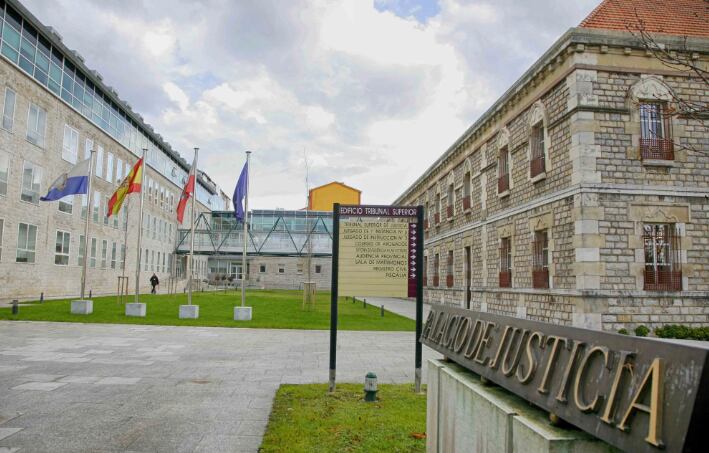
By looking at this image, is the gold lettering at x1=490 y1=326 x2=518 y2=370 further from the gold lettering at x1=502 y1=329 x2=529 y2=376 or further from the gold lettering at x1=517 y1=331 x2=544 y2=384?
the gold lettering at x1=517 y1=331 x2=544 y2=384

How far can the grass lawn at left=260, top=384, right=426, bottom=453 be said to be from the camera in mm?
5301

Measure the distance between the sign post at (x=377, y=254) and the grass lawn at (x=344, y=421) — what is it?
1.06 m

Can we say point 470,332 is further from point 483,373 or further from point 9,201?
point 9,201

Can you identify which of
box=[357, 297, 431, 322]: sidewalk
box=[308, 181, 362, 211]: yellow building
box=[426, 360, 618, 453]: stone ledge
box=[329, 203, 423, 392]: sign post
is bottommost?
box=[357, 297, 431, 322]: sidewalk

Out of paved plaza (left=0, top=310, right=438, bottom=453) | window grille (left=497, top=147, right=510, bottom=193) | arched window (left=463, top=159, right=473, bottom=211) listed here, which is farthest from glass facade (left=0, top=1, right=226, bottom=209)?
window grille (left=497, top=147, right=510, bottom=193)

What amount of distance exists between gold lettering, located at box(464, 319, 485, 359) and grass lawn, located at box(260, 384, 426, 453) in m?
1.74

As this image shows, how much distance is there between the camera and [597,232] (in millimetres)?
15688

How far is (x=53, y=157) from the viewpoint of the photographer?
31.8 meters

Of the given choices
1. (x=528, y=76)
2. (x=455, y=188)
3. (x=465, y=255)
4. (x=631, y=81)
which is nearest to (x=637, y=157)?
(x=631, y=81)

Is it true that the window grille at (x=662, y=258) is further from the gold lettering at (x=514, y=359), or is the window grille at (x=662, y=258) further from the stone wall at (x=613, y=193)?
the gold lettering at (x=514, y=359)

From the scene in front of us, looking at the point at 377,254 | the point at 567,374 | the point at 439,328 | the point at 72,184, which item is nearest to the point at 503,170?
the point at 377,254

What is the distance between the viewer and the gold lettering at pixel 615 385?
2.27 metres

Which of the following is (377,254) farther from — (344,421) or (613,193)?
(613,193)

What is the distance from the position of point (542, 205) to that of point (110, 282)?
1377 inches
